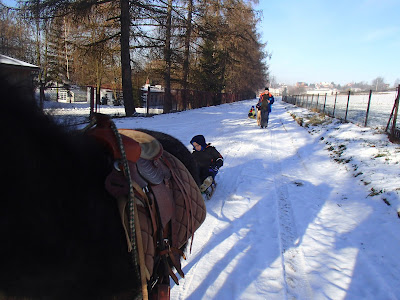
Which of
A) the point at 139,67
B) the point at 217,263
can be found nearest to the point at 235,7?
the point at 139,67

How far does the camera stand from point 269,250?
2.67 m

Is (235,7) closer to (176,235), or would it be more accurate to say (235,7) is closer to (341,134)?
(341,134)

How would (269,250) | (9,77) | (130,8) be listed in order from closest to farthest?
1. (9,77)
2. (269,250)
3. (130,8)

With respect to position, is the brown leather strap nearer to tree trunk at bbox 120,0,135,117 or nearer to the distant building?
the distant building

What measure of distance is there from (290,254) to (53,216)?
91.9 inches

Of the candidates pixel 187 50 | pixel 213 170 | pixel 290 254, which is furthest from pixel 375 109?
pixel 187 50

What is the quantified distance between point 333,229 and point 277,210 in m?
0.70

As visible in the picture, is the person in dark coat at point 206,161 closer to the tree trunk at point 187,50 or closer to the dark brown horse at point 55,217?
the dark brown horse at point 55,217

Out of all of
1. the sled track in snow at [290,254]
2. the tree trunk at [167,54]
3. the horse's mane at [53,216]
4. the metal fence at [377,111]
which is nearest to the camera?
the horse's mane at [53,216]

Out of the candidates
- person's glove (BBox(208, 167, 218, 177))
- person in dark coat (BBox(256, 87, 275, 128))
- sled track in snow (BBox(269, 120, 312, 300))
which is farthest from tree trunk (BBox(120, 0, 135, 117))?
sled track in snow (BBox(269, 120, 312, 300))

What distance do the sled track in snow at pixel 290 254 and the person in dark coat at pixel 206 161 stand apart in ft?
3.41

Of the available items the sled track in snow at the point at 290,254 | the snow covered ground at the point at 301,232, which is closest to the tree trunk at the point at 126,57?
the snow covered ground at the point at 301,232

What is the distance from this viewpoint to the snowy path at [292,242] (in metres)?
2.18

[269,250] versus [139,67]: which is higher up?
[139,67]
